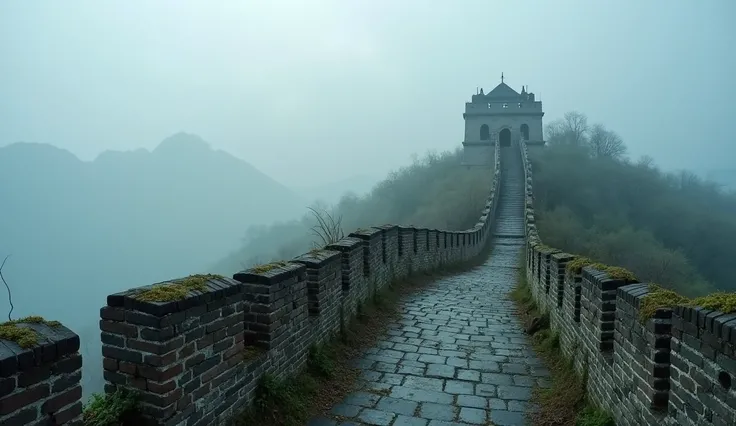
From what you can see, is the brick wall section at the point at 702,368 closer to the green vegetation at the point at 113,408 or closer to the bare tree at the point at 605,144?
the green vegetation at the point at 113,408

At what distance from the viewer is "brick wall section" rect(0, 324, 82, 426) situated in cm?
200

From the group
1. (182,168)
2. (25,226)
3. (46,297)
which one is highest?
(182,168)

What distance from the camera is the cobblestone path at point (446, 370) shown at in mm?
4277

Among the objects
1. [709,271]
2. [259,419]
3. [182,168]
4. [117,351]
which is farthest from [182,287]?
[182,168]

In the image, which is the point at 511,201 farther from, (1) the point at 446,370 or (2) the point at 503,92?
(1) the point at 446,370

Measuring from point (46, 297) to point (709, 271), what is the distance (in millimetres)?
84761

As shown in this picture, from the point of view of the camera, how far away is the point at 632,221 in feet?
120

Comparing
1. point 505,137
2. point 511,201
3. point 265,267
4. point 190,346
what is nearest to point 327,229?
point 265,267

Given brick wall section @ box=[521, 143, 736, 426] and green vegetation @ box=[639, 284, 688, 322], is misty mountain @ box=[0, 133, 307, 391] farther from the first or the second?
green vegetation @ box=[639, 284, 688, 322]

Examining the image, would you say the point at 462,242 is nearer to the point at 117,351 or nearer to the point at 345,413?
the point at 345,413

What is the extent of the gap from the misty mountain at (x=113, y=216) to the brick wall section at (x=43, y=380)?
67615 millimetres

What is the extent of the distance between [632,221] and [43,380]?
132 feet

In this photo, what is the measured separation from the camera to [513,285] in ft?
43.1

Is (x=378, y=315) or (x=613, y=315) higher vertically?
(x=613, y=315)
